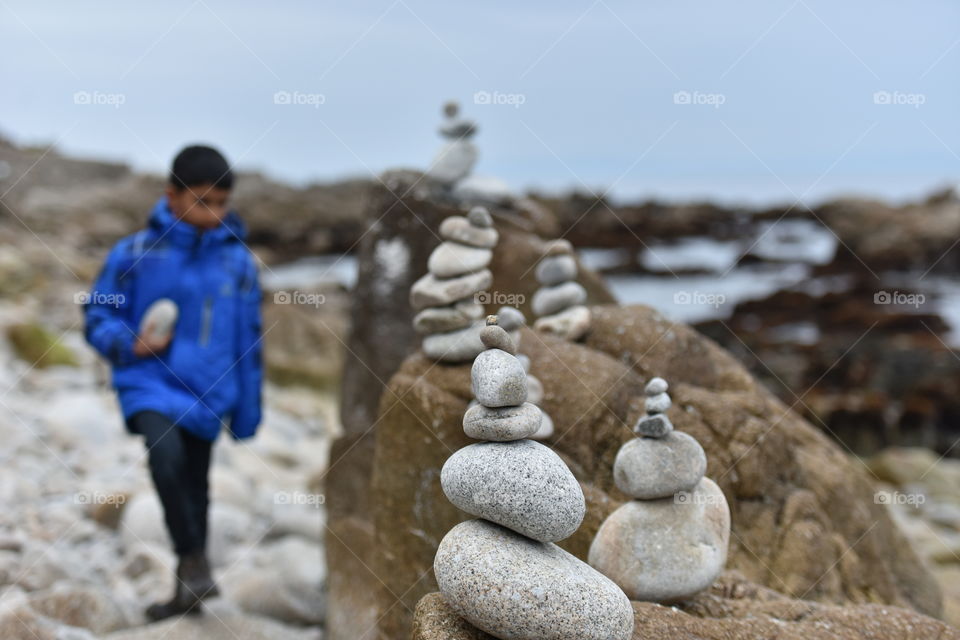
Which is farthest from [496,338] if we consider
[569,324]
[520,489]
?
[569,324]

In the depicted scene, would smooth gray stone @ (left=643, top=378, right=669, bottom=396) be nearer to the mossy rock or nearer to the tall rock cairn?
the tall rock cairn

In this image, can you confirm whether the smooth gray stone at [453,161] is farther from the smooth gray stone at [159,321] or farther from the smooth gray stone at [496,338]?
the smooth gray stone at [496,338]

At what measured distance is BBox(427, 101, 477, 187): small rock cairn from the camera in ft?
21.1

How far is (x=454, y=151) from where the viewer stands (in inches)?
257

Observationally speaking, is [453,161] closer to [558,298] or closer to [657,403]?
[558,298]

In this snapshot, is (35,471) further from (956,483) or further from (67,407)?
(956,483)

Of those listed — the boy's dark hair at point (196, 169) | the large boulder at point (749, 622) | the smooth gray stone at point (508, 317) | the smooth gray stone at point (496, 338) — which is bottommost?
the large boulder at point (749, 622)

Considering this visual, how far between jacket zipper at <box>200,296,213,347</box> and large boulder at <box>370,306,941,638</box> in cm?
116

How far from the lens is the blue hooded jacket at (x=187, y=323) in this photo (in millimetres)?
4949

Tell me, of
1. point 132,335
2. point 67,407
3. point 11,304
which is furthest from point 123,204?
point 132,335

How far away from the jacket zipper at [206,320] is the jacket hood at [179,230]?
0.35 meters

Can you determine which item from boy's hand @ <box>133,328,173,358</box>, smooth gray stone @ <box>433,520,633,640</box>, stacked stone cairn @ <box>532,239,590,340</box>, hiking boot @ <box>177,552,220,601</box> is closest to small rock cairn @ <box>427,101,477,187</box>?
stacked stone cairn @ <box>532,239,590,340</box>

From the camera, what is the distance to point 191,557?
5.02 metres

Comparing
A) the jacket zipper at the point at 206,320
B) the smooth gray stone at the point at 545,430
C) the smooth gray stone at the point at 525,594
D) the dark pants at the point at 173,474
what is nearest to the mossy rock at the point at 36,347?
the jacket zipper at the point at 206,320
